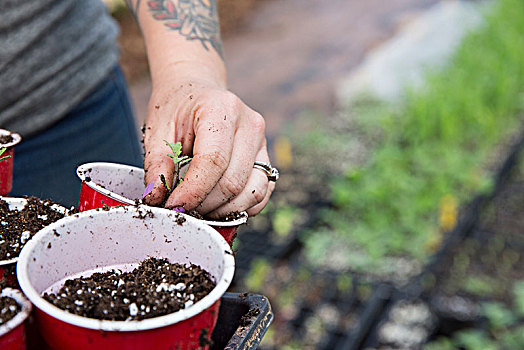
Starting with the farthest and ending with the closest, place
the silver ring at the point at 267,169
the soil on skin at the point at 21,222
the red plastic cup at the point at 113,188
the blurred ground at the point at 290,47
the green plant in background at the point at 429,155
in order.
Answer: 1. the blurred ground at the point at 290,47
2. the green plant in background at the point at 429,155
3. the silver ring at the point at 267,169
4. the red plastic cup at the point at 113,188
5. the soil on skin at the point at 21,222

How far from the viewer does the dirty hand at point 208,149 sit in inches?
36.9

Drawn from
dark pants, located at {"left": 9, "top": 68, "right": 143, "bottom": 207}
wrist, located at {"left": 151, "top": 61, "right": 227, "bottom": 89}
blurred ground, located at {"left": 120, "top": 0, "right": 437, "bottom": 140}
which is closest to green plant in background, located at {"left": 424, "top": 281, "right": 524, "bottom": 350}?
dark pants, located at {"left": 9, "top": 68, "right": 143, "bottom": 207}

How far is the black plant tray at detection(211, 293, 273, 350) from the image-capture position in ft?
2.64

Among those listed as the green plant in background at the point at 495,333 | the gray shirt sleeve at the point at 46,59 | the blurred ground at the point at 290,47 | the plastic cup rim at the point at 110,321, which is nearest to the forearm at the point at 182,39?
the gray shirt sleeve at the point at 46,59

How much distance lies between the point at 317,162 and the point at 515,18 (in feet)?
6.97

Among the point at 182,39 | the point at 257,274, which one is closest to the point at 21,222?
the point at 182,39

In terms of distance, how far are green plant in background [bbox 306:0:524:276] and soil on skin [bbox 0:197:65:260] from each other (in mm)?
2169

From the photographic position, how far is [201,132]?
0.99m

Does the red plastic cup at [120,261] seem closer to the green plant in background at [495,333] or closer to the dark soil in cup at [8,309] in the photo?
the dark soil in cup at [8,309]

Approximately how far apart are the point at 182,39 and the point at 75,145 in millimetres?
453

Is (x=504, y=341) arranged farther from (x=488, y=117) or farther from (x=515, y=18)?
(x=515, y=18)

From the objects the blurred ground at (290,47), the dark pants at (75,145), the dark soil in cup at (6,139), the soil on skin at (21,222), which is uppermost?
the dark soil in cup at (6,139)

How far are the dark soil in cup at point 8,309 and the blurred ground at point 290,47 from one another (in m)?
3.84

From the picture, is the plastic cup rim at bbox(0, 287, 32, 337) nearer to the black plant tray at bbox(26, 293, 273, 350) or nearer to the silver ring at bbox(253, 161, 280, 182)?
the black plant tray at bbox(26, 293, 273, 350)
